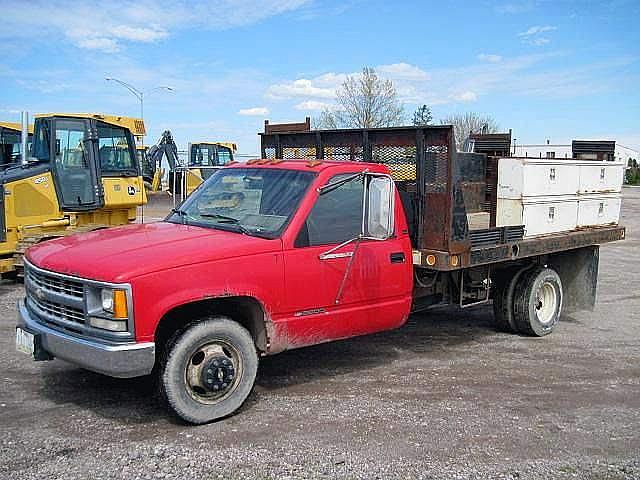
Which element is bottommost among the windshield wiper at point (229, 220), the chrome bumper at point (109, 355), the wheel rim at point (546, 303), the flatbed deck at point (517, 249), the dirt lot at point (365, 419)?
the dirt lot at point (365, 419)

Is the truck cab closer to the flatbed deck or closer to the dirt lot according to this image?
the flatbed deck

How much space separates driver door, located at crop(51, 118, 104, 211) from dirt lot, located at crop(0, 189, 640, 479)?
3.95 m

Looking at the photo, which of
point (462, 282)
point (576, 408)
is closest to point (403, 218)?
point (462, 282)

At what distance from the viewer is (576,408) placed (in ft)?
19.7

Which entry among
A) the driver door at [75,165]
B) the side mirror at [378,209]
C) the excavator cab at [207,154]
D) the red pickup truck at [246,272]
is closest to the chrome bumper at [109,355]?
the red pickup truck at [246,272]

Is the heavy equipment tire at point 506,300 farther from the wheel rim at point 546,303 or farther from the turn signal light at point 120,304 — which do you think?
the turn signal light at point 120,304

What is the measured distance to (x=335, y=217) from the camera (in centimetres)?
614

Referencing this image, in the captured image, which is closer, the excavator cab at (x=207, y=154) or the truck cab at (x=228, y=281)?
the truck cab at (x=228, y=281)

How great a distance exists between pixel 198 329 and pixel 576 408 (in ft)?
10.9

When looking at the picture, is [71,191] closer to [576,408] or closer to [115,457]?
[115,457]

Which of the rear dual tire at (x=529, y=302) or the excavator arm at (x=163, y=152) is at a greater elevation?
the excavator arm at (x=163, y=152)

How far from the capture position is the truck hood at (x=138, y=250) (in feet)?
16.4

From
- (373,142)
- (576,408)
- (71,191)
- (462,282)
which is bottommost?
(576,408)

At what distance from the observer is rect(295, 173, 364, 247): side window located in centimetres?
592
